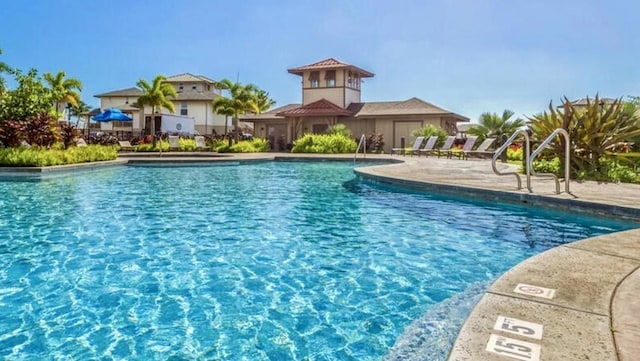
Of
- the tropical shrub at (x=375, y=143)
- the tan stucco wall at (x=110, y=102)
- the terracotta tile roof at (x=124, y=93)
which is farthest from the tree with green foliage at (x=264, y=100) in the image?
the tropical shrub at (x=375, y=143)

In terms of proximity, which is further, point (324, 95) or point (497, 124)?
point (324, 95)

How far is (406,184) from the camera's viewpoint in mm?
11117

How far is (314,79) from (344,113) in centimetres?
391

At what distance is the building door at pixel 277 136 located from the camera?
104 feet

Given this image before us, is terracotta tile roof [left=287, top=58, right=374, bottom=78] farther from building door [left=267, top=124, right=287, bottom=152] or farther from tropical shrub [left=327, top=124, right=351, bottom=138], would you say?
tropical shrub [left=327, top=124, right=351, bottom=138]

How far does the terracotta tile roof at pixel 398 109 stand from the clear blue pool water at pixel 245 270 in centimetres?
1958

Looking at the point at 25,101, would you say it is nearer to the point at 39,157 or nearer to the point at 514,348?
the point at 39,157

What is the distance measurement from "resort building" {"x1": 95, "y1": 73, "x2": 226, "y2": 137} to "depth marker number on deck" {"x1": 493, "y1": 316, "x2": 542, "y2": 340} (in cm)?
4301

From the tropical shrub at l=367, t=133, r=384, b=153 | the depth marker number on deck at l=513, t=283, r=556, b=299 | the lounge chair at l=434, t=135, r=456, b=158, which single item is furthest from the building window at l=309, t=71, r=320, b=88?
the depth marker number on deck at l=513, t=283, r=556, b=299

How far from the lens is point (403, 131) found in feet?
98.1

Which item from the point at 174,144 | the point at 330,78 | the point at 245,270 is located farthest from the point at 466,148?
the point at 245,270

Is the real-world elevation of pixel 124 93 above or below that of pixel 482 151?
above

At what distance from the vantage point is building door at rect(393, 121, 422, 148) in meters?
29.5

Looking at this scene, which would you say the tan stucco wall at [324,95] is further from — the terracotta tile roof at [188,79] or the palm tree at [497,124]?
the terracotta tile roof at [188,79]
